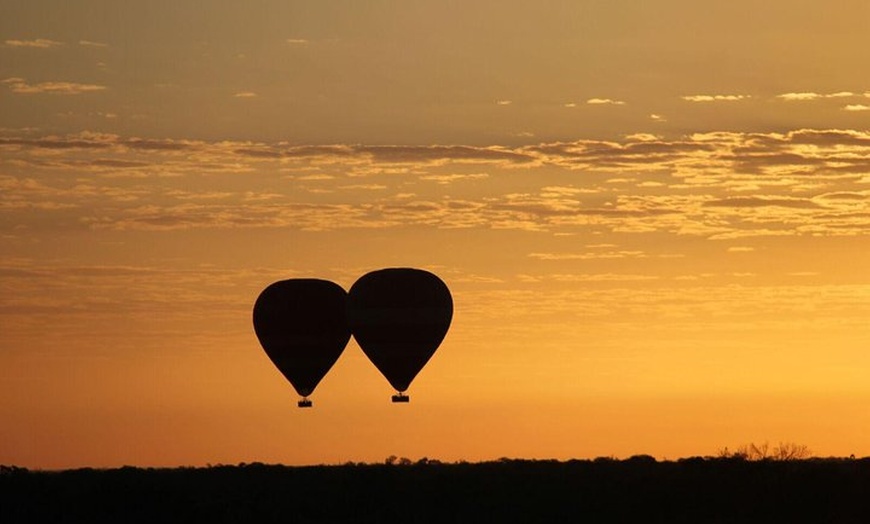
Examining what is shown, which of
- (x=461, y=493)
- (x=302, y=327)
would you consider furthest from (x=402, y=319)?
(x=461, y=493)

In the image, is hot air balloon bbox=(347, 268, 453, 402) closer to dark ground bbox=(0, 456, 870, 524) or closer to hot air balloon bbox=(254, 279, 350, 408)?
hot air balloon bbox=(254, 279, 350, 408)

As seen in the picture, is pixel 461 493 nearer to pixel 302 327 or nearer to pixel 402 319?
pixel 402 319

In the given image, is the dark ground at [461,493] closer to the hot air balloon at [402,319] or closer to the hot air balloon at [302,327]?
the hot air balloon at [402,319]

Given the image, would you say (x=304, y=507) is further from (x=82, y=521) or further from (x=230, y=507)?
(x=82, y=521)

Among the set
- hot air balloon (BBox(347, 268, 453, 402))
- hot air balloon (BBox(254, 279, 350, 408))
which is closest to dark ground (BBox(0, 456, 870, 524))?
hot air balloon (BBox(347, 268, 453, 402))

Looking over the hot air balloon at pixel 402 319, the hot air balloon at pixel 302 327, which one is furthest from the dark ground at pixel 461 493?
the hot air balloon at pixel 302 327

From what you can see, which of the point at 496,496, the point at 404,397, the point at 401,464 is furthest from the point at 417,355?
the point at 496,496
